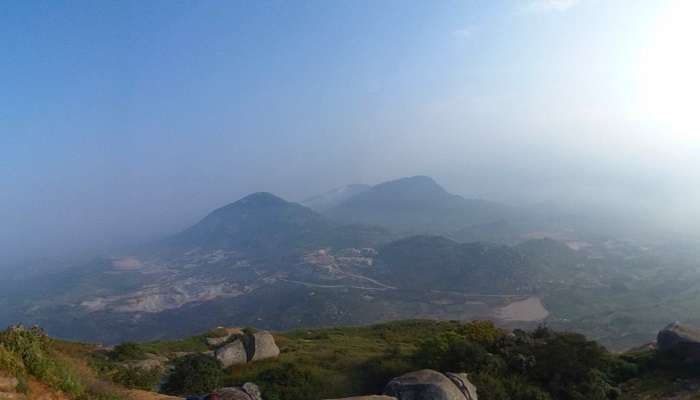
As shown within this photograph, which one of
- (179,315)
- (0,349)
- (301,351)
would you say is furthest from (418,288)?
(0,349)

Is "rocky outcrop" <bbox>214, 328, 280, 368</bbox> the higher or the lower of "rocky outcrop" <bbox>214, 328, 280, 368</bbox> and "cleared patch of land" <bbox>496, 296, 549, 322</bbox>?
the higher

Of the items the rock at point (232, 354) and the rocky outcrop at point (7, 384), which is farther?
the rock at point (232, 354)

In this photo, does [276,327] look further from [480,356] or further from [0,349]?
[0,349]

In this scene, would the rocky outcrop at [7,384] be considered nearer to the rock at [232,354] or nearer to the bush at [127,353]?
the rock at [232,354]

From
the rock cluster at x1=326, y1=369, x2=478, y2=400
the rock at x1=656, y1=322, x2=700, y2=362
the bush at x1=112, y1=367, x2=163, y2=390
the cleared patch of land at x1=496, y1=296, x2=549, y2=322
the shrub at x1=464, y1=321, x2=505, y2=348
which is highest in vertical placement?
the bush at x1=112, y1=367, x2=163, y2=390

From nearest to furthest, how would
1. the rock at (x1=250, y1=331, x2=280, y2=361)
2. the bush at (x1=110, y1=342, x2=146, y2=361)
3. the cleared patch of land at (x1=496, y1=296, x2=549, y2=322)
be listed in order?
the bush at (x1=110, y1=342, x2=146, y2=361)
the rock at (x1=250, y1=331, x2=280, y2=361)
the cleared patch of land at (x1=496, y1=296, x2=549, y2=322)

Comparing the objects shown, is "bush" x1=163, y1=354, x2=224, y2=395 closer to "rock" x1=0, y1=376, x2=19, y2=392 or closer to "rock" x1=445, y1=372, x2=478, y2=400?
"rock" x1=445, y1=372, x2=478, y2=400

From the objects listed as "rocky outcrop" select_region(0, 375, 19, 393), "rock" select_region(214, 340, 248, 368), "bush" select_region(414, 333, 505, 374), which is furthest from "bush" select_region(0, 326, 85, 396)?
"bush" select_region(414, 333, 505, 374)

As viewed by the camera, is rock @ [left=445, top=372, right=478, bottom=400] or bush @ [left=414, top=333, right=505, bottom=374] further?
bush @ [left=414, top=333, right=505, bottom=374]

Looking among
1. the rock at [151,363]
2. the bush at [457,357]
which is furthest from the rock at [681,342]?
the rock at [151,363]
